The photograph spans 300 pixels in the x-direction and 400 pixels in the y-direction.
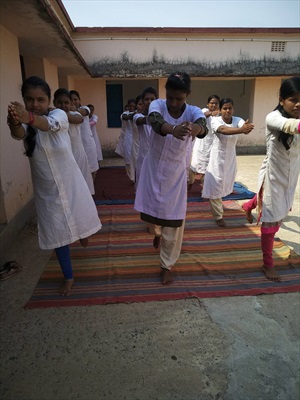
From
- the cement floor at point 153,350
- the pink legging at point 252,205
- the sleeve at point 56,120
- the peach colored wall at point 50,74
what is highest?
the peach colored wall at point 50,74

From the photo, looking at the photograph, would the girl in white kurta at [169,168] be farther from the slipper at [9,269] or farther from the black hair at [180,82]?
the slipper at [9,269]

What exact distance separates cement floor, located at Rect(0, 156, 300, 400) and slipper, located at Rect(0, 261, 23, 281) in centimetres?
17

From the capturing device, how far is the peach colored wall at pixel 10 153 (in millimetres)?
3732

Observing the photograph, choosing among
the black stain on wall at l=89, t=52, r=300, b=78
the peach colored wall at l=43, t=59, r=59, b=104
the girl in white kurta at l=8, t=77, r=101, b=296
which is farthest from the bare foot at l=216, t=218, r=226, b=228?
the black stain on wall at l=89, t=52, r=300, b=78

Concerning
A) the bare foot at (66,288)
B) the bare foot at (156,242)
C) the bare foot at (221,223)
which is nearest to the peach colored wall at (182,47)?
the bare foot at (221,223)

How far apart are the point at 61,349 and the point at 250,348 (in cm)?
125

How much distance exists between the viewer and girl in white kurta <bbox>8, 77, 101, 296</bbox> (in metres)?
2.22

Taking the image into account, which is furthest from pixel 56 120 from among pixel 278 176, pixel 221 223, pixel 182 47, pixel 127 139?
pixel 182 47

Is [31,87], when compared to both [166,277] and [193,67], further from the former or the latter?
[193,67]

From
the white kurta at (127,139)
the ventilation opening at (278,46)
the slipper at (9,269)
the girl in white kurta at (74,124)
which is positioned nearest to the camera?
the slipper at (9,269)

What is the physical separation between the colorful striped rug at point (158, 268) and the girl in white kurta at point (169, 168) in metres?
0.25

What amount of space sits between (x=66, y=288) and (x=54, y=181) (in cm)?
95

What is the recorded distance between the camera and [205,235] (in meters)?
3.92

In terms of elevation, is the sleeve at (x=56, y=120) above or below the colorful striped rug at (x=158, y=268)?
above
